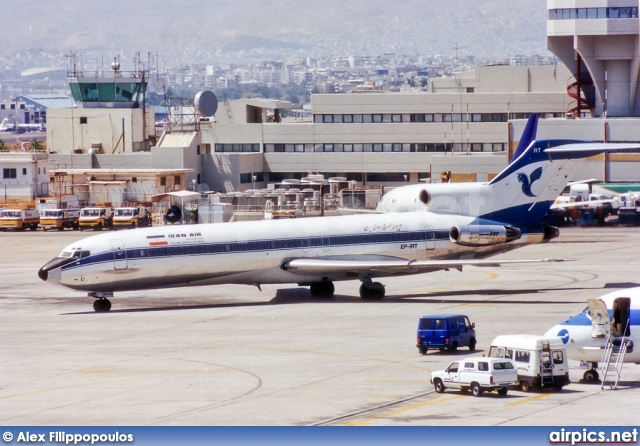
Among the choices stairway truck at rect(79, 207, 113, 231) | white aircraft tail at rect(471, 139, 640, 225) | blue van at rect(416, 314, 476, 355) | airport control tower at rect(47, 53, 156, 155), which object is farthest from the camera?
airport control tower at rect(47, 53, 156, 155)

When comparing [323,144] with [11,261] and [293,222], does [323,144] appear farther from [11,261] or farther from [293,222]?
[293,222]

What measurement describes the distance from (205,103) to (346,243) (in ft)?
229

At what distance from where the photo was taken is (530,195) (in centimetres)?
5394

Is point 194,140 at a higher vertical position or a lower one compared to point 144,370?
higher

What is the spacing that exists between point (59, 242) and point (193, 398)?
179ft

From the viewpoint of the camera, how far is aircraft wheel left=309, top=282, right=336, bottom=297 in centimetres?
5303

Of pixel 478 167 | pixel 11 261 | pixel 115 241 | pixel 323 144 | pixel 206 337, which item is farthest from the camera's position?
pixel 323 144

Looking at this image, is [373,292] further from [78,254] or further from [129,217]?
[129,217]

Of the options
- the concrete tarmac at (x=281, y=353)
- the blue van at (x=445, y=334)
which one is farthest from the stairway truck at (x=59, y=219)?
the blue van at (x=445, y=334)

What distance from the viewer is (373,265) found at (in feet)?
170

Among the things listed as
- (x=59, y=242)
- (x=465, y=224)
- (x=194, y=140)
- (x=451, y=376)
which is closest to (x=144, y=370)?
(x=451, y=376)

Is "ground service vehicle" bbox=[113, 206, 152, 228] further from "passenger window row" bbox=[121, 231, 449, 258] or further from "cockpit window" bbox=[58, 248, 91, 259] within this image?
"cockpit window" bbox=[58, 248, 91, 259]

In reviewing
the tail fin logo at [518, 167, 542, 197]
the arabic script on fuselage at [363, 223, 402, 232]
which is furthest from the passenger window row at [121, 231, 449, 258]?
the tail fin logo at [518, 167, 542, 197]

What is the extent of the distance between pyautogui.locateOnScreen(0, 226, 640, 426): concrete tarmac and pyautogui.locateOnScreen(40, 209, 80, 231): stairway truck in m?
29.4
